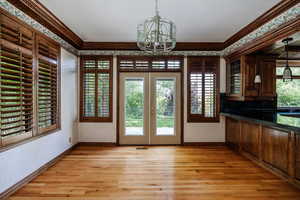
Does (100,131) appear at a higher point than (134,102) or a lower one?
lower

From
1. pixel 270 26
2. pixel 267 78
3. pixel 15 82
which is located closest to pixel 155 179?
pixel 15 82

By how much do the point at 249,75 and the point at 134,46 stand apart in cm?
276

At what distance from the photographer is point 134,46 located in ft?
15.5

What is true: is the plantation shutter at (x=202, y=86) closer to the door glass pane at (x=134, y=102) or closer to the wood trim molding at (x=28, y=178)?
the door glass pane at (x=134, y=102)

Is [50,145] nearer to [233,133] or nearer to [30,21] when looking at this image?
[30,21]

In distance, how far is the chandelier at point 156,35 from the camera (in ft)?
6.99

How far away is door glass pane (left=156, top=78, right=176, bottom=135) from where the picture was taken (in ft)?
16.2

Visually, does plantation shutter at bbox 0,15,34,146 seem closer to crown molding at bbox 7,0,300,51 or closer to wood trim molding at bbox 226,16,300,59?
crown molding at bbox 7,0,300,51

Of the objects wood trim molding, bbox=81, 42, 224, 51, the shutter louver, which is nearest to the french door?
the shutter louver

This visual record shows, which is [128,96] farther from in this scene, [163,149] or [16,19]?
[16,19]

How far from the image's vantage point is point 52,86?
367 centimetres

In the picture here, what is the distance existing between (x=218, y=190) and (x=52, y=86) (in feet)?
11.3

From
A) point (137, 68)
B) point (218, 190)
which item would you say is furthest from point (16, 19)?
point (218, 190)

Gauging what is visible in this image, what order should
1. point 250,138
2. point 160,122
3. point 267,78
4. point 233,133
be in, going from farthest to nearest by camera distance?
point 160,122
point 233,133
point 267,78
point 250,138
